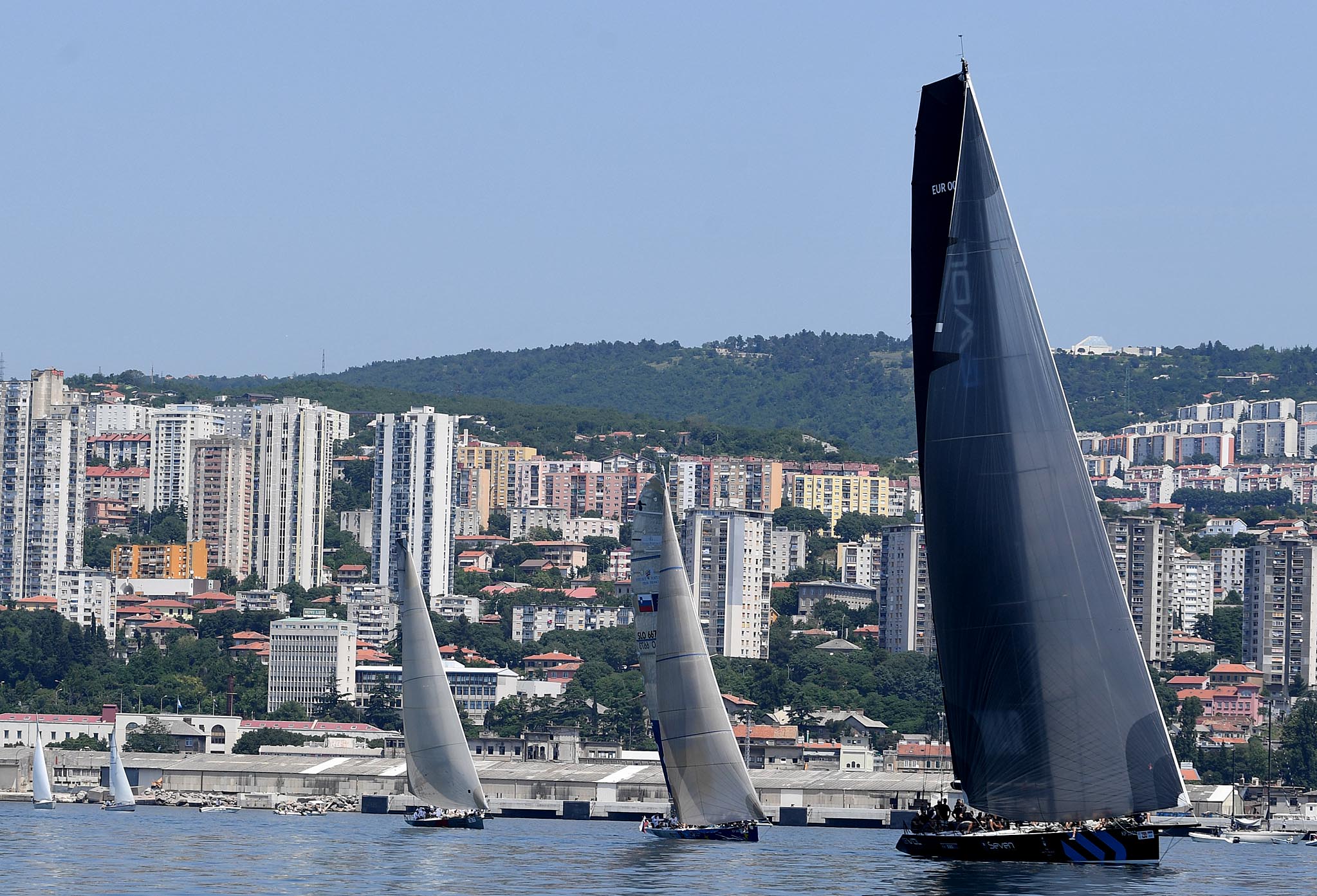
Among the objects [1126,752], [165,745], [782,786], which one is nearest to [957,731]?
[1126,752]

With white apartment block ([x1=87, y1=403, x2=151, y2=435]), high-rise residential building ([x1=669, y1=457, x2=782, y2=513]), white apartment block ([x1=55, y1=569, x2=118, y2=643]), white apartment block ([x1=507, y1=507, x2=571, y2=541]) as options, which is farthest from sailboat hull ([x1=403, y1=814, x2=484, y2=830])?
white apartment block ([x1=87, y1=403, x2=151, y2=435])

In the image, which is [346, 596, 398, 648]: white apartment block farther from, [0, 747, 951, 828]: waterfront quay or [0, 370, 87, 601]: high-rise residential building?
[0, 747, 951, 828]: waterfront quay

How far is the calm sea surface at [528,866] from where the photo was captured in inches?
1224

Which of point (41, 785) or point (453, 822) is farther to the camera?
point (41, 785)

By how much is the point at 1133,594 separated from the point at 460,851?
251 feet

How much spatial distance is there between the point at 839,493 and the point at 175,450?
44012 millimetres

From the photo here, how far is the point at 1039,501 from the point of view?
93.9ft

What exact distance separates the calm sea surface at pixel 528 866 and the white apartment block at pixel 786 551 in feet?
308

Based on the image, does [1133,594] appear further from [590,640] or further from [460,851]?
[460,851]

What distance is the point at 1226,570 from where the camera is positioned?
14362 cm

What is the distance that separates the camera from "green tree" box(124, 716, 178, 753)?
92062 millimetres

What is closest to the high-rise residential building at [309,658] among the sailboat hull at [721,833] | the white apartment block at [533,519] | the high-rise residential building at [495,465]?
the white apartment block at [533,519]

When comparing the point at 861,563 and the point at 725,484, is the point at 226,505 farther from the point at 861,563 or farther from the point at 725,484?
the point at 861,563

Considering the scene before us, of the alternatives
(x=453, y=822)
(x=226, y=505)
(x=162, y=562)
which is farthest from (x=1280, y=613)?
(x=453, y=822)
